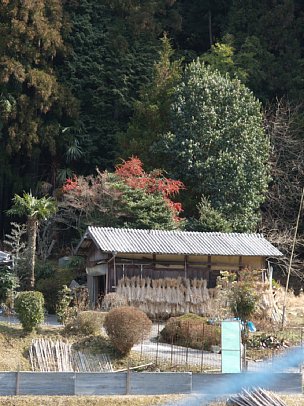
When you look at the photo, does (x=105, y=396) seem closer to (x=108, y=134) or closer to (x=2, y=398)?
(x=2, y=398)

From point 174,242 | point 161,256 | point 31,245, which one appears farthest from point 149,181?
point 31,245

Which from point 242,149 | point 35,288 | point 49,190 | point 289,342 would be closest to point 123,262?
point 35,288

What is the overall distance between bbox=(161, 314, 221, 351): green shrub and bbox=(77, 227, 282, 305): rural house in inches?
147

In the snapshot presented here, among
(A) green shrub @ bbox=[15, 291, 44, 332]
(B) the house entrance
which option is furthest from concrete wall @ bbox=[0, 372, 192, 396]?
(B) the house entrance

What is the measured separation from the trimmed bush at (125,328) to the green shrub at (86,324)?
Answer: 121 cm

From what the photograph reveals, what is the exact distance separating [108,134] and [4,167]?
5.61 m

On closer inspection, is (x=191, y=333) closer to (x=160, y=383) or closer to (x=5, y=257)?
(x=160, y=383)

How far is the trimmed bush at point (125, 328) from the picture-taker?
82.5ft

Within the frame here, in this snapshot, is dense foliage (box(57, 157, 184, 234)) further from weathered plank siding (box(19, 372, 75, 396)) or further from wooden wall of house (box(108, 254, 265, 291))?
weathered plank siding (box(19, 372, 75, 396))

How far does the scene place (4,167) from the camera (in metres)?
44.8

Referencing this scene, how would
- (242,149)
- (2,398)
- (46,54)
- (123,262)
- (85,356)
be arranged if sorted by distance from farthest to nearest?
(46,54), (242,149), (123,262), (85,356), (2,398)

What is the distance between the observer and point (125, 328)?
2512 centimetres

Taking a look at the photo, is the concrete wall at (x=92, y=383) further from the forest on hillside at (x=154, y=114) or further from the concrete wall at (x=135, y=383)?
the forest on hillside at (x=154, y=114)

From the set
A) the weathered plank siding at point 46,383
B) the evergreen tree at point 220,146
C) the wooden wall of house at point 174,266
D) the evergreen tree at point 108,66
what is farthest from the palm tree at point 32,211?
the evergreen tree at point 108,66
